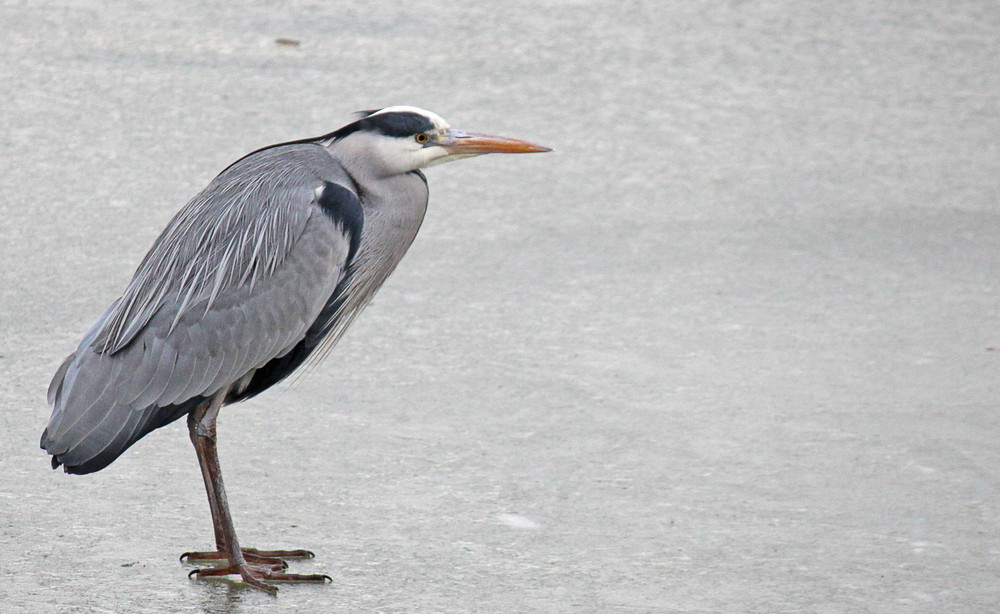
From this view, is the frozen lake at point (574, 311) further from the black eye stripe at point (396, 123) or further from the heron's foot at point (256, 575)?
the black eye stripe at point (396, 123)

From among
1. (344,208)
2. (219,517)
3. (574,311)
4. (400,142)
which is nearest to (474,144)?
(400,142)

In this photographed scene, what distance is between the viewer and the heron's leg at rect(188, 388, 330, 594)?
377cm

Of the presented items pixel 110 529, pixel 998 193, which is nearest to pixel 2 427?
pixel 110 529

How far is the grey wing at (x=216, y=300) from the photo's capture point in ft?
12.5

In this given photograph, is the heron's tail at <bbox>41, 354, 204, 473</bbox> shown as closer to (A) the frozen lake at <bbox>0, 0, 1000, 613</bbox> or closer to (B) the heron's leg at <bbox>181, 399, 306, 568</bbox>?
(B) the heron's leg at <bbox>181, 399, 306, 568</bbox>

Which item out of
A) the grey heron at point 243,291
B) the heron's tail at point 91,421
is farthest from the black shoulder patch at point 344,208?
the heron's tail at point 91,421

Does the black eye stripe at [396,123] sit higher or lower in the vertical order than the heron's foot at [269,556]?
higher

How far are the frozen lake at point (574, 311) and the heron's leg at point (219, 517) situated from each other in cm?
5

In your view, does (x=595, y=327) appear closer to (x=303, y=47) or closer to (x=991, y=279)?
(x=991, y=279)

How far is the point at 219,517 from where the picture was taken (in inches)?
151

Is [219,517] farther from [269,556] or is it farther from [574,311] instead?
[574,311]

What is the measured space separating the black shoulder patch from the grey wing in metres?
0.01

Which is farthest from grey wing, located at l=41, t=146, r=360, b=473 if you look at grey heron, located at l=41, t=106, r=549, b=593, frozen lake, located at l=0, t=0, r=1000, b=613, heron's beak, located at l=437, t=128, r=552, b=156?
frozen lake, located at l=0, t=0, r=1000, b=613

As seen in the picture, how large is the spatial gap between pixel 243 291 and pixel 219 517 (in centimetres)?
61
